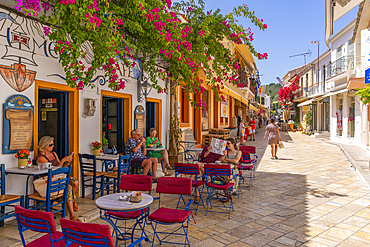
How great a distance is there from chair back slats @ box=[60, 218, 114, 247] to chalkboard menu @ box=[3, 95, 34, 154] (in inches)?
103

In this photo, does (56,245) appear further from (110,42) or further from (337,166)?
(337,166)

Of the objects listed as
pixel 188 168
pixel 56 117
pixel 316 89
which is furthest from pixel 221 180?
pixel 316 89

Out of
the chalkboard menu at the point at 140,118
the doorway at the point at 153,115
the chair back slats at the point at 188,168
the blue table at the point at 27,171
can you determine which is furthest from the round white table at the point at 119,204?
the doorway at the point at 153,115

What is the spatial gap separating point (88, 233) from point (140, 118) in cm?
566

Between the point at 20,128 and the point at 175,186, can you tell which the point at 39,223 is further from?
the point at 20,128

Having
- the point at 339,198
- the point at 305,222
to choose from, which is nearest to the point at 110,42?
the point at 305,222

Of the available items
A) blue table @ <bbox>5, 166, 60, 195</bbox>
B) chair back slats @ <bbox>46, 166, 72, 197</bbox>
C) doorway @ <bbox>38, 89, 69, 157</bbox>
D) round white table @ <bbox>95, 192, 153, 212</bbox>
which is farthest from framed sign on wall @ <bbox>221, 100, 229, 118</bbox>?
round white table @ <bbox>95, 192, 153, 212</bbox>

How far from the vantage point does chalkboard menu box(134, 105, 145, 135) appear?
759 centimetres

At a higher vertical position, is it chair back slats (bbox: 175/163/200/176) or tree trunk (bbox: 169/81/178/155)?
tree trunk (bbox: 169/81/178/155)

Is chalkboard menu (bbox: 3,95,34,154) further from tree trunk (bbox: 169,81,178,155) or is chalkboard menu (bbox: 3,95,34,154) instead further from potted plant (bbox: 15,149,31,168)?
tree trunk (bbox: 169,81,178,155)

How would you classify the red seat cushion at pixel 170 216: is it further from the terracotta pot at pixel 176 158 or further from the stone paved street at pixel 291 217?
the terracotta pot at pixel 176 158

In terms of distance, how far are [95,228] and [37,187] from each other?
2.37 meters

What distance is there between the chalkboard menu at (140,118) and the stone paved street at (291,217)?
8.81 ft

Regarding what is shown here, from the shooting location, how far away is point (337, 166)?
9672 millimetres
